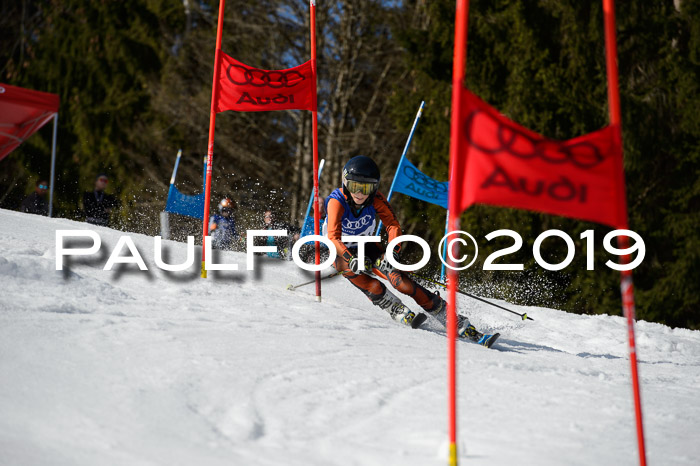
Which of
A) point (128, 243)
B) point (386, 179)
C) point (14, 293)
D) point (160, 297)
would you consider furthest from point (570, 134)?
point (14, 293)

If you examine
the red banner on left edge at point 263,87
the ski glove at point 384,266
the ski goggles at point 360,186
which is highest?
the red banner on left edge at point 263,87

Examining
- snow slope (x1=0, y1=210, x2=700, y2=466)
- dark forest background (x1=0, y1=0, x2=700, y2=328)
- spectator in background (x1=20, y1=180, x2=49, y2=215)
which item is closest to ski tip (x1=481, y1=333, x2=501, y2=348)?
snow slope (x1=0, y1=210, x2=700, y2=466)

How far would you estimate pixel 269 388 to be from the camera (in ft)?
11.6

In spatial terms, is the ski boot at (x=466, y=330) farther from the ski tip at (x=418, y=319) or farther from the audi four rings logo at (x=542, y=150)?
the audi four rings logo at (x=542, y=150)

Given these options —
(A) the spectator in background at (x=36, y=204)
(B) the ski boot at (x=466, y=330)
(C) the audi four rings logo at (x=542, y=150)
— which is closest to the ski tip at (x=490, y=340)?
(B) the ski boot at (x=466, y=330)

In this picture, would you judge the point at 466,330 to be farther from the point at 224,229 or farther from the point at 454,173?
the point at 224,229

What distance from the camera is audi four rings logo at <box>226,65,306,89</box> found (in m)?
6.70

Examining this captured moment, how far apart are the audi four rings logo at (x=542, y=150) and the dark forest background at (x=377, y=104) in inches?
298

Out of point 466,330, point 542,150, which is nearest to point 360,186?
point 466,330

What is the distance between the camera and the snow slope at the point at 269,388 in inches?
112

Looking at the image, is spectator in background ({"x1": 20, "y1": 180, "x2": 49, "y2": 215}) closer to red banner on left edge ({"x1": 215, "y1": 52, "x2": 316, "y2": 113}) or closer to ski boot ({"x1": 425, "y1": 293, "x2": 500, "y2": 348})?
red banner on left edge ({"x1": 215, "y1": 52, "x2": 316, "y2": 113})

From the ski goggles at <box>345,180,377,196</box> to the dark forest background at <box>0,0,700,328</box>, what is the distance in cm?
490

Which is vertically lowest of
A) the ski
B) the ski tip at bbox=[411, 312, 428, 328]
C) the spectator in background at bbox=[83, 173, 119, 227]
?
the ski

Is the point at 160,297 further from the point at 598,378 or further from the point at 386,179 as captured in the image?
the point at 386,179
